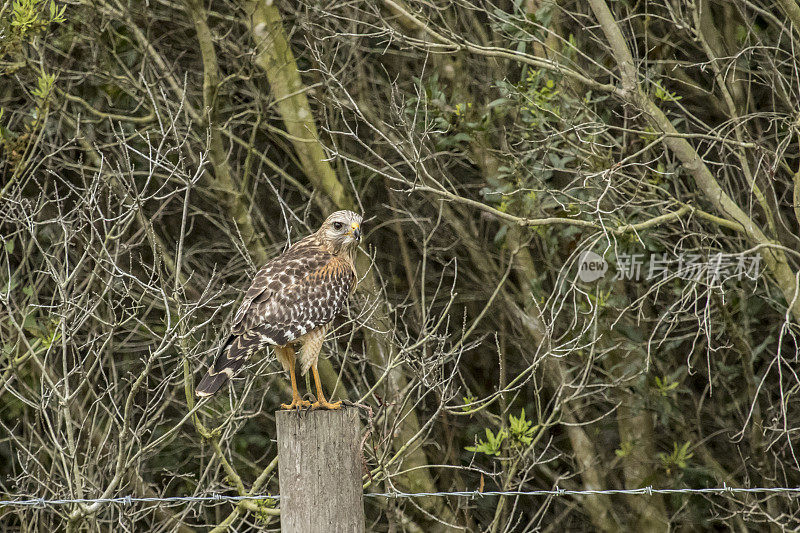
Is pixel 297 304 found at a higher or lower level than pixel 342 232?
lower

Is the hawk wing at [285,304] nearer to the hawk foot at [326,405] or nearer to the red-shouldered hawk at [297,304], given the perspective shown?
the red-shouldered hawk at [297,304]

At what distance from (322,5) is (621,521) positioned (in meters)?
3.53

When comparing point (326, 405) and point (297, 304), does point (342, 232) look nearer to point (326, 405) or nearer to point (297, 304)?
point (297, 304)

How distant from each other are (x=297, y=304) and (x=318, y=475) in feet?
2.88

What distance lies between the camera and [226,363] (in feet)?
9.64

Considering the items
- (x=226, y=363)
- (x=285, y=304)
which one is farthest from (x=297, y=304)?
(x=226, y=363)

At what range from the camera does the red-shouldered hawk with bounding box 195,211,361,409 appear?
2973 mm

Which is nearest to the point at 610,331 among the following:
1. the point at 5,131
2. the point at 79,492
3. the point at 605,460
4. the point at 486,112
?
the point at 605,460

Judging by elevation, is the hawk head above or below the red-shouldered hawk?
above

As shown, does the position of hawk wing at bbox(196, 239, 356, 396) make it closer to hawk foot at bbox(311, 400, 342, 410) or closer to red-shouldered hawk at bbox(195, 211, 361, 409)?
red-shouldered hawk at bbox(195, 211, 361, 409)

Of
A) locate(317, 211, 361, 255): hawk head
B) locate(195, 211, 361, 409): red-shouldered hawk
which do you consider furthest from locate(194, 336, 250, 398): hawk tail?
locate(317, 211, 361, 255): hawk head

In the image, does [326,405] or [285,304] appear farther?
[285,304]

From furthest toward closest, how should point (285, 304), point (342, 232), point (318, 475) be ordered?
point (342, 232) < point (285, 304) < point (318, 475)

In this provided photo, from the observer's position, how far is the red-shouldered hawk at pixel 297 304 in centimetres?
297
